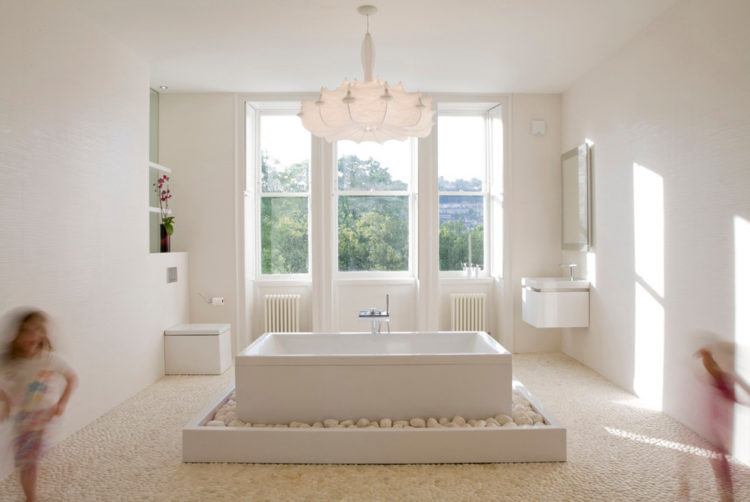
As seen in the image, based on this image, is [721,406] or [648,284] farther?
[648,284]

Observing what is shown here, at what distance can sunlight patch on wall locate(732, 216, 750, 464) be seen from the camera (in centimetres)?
291

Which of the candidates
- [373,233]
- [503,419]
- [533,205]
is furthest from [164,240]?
[533,205]

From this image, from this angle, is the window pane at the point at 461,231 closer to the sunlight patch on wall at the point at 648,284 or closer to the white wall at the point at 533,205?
the white wall at the point at 533,205

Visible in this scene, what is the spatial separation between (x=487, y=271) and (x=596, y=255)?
1373 millimetres

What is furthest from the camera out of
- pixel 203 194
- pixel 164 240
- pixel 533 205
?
pixel 533 205

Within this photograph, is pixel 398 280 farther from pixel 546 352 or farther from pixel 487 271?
pixel 546 352

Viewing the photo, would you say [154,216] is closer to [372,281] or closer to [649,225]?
[372,281]

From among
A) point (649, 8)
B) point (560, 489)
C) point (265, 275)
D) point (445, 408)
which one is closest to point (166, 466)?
point (445, 408)

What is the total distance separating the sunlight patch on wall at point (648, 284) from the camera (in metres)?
3.80

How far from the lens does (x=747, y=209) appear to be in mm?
2916

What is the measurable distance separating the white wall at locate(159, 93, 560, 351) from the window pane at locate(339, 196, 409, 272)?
25 centimetres

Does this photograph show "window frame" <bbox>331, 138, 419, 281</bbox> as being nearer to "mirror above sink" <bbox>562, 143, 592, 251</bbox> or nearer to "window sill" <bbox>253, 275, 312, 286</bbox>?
"window sill" <bbox>253, 275, 312, 286</bbox>

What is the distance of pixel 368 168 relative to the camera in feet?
19.5

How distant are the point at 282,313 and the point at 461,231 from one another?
2.14 metres
